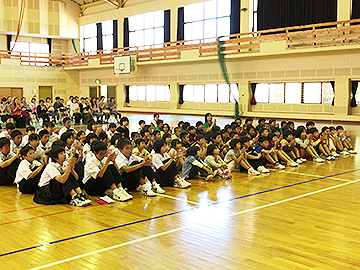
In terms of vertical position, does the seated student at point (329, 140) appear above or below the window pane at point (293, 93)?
below

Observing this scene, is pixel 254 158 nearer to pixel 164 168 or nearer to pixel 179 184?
pixel 179 184

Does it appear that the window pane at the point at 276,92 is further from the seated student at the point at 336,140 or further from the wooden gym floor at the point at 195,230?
the wooden gym floor at the point at 195,230

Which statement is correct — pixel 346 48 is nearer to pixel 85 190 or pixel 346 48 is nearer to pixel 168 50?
pixel 168 50

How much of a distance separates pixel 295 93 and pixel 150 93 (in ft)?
37.0

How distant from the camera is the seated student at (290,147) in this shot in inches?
369

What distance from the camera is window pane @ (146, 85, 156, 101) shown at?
27859 mm

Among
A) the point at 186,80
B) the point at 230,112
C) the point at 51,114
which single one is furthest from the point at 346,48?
the point at 51,114

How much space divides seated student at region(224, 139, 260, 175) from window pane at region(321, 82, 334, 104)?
12589 millimetres

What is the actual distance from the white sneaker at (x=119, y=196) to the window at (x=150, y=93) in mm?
21102

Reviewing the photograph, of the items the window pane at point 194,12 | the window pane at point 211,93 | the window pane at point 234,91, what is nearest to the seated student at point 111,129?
the window pane at point 234,91

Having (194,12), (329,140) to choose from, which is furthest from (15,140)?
(194,12)

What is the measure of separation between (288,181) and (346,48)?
12445mm

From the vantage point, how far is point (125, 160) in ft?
20.9

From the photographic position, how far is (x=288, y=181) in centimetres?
741
